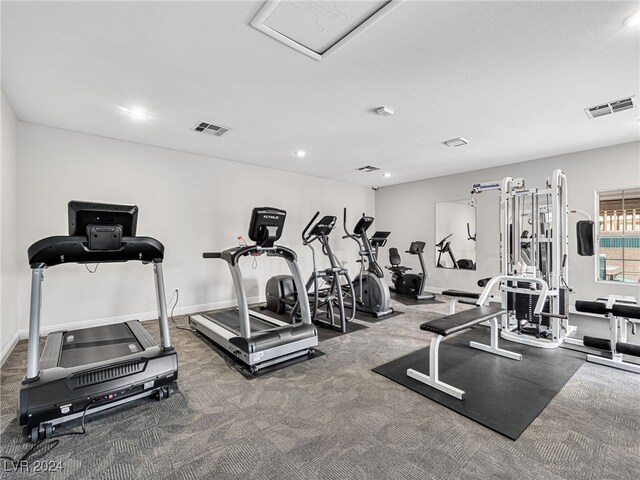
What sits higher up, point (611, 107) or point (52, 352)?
point (611, 107)

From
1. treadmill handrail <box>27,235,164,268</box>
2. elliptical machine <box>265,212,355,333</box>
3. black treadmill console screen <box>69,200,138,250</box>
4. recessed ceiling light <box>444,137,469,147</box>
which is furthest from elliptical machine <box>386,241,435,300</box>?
black treadmill console screen <box>69,200,138,250</box>

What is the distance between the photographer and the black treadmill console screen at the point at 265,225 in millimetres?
3070

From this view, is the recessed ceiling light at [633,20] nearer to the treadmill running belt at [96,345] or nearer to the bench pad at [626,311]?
the bench pad at [626,311]

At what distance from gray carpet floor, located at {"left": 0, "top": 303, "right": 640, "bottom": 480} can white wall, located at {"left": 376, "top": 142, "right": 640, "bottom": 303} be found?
9.47ft

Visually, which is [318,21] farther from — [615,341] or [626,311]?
[615,341]

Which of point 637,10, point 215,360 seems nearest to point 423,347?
point 215,360

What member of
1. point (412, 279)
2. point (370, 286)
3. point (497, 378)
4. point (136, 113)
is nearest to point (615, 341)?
point (497, 378)

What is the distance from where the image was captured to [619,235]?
479 centimetres

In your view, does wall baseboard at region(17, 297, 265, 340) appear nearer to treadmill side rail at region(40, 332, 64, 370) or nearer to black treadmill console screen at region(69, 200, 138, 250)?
treadmill side rail at region(40, 332, 64, 370)

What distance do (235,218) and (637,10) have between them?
5327mm

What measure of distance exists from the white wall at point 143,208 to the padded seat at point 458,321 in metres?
3.89

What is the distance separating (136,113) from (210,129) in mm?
864

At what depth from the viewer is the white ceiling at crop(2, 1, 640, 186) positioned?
198cm

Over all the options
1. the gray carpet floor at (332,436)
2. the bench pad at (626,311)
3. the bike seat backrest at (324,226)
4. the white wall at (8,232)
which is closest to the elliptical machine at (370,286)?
the bike seat backrest at (324,226)
